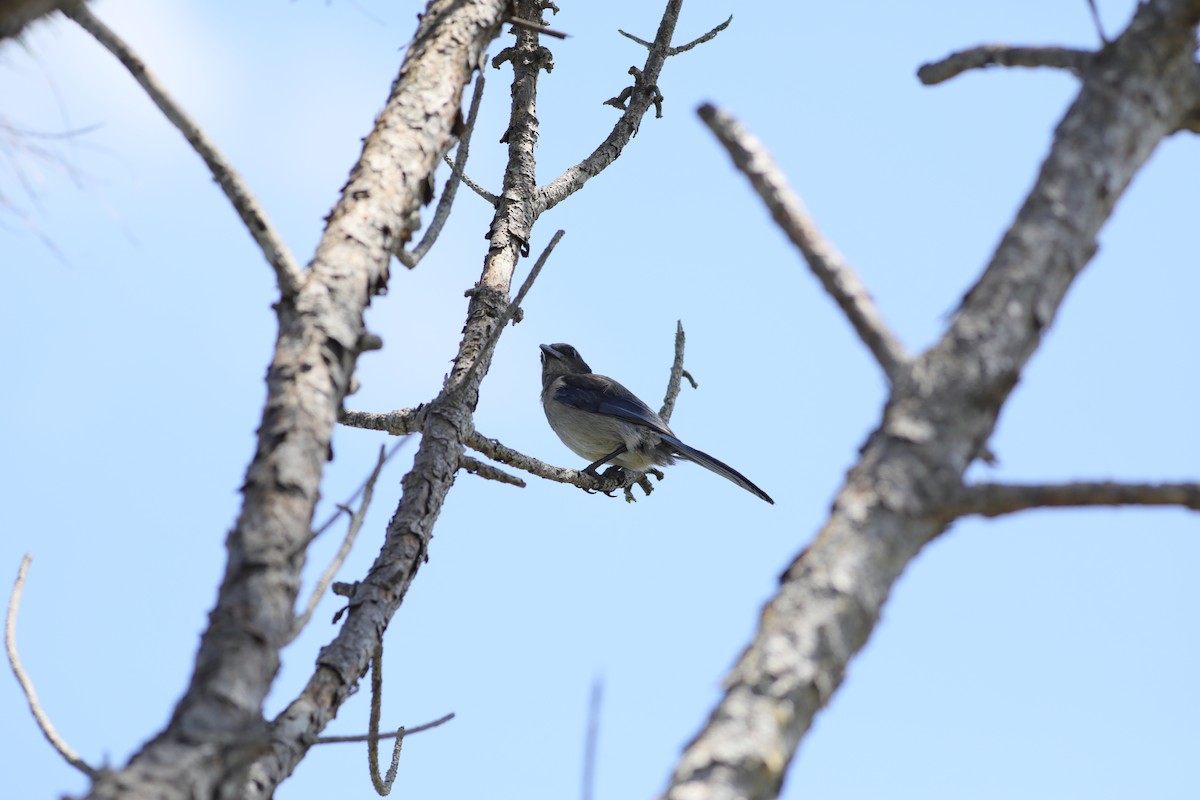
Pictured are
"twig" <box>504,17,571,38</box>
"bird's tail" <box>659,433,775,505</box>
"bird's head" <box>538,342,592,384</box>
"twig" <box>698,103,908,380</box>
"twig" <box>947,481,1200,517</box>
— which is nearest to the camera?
"twig" <box>947,481,1200,517</box>

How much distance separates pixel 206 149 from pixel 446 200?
98 cm

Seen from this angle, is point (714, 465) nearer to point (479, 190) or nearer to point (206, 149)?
point (479, 190)

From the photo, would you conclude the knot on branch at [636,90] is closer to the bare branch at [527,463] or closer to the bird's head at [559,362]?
the bare branch at [527,463]

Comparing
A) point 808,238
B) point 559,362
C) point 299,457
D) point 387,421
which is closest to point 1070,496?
point 808,238

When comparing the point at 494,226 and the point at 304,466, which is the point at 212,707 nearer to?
the point at 304,466

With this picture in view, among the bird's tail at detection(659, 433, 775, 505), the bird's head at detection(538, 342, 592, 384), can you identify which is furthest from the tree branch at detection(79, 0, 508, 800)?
the bird's head at detection(538, 342, 592, 384)

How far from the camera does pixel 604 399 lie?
872 centimetres

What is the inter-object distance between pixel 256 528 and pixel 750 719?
104 centimetres

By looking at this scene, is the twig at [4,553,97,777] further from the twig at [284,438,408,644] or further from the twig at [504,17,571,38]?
the twig at [504,17,571,38]

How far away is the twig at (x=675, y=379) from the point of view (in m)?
6.17

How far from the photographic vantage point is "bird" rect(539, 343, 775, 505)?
25.7 feet

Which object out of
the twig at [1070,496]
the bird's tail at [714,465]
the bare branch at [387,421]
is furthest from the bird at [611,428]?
the twig at [1070,496]

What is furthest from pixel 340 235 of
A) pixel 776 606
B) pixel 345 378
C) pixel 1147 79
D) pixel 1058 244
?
pixel 1147 79

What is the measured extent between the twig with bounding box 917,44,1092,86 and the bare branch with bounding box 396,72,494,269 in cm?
119
